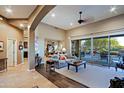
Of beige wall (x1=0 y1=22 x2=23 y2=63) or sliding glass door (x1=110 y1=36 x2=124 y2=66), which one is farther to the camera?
sliding glass door (x1=110 y1=36 x2=124 y2=66)

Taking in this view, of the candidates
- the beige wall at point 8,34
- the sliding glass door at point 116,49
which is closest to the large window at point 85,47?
the sliding glass door at point 116,49

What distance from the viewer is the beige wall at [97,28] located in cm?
661

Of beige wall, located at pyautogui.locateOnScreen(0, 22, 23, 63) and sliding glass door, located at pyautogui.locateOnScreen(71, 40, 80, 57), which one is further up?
beige wall, located at pyautogui.locateOnScreen(0, 22, 23, 63)

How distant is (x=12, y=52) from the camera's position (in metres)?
7.81

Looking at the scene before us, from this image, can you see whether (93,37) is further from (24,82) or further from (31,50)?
(24,82)

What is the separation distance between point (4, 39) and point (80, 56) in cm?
649

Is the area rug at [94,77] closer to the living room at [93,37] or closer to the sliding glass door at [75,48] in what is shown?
the living room at [93,37]

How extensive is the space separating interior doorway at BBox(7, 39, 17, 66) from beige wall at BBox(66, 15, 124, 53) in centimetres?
509

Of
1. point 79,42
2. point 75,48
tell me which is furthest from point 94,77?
point 75,48

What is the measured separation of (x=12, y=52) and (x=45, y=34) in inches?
124

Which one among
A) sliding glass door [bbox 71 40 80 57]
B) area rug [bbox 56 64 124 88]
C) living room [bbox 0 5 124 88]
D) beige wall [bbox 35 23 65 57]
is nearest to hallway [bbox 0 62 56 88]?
living room [bbox 0 5 124 88]

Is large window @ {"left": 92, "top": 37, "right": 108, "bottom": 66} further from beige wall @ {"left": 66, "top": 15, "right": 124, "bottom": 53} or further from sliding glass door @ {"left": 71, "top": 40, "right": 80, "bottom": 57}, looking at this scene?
sliding glass door @ {"left": 71, "top": 40, "right": 80, "bottom": 57}

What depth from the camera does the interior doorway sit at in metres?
7.44

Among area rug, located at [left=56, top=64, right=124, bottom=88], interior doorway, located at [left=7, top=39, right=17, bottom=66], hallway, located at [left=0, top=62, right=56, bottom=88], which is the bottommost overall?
area rug, located at [left=56, top=64, right=124, bottom=88]
